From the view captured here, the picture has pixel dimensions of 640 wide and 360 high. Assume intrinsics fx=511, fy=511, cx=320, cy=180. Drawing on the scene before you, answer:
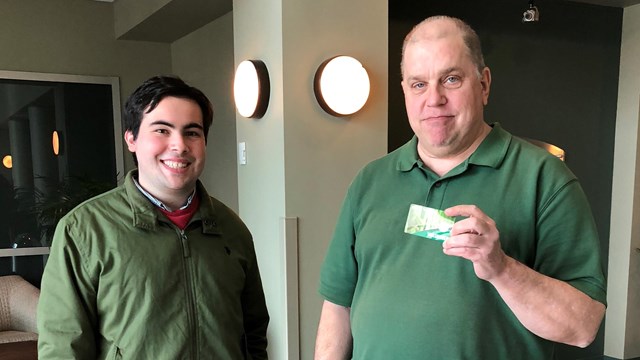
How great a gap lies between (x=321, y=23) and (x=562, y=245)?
1790 mm

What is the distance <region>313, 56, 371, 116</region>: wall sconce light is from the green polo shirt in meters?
1.29

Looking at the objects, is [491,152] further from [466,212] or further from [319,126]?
[319,126]

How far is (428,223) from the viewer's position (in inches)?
40.0

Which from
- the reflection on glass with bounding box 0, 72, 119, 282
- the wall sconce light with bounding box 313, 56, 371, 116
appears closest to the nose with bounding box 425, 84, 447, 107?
the wall sconce light with bounding box 313, 56, 371, 116

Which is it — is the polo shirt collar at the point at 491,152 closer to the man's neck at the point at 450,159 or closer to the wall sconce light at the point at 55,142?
the man's neck at the point at 450,159

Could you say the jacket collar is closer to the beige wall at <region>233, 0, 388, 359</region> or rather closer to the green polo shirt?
the green polo shirt

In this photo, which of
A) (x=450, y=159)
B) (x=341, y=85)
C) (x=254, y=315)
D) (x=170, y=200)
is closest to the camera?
(x=450, y=159)

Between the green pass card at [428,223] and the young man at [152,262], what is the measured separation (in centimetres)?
50

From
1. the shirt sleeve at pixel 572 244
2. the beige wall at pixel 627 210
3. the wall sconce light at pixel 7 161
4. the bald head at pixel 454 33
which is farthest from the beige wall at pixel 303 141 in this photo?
the wall sconce light at pixel 7 161

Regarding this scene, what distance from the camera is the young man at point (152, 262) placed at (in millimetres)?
1135

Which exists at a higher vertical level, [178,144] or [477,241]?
[178,144]

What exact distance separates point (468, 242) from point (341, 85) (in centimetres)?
168

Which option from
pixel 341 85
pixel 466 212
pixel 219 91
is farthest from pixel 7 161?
pixel 466 212

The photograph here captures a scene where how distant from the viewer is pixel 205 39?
13.6 feet
